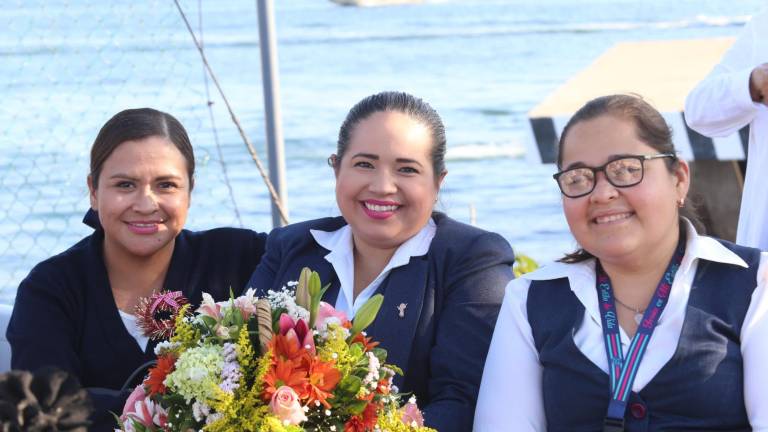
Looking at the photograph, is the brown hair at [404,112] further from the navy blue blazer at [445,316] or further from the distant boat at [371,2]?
the distant boat at [371,2]

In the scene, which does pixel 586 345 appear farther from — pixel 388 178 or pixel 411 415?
pixel 388 178

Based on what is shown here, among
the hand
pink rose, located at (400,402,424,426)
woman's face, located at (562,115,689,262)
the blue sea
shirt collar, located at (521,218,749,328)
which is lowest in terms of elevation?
pink rose, located at (400,402,424,426)

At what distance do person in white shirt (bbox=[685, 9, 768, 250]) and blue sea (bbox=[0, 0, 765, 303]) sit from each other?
849 millimetres

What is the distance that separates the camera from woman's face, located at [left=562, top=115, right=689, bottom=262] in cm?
275

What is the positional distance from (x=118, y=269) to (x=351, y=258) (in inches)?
30.6

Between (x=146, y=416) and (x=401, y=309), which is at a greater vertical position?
(x=401, y=309)

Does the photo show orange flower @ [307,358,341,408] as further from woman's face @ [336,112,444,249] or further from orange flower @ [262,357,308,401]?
woman's face @ [336,112,444,249]

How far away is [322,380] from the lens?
235cm

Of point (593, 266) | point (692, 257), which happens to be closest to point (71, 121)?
point (593, 266)

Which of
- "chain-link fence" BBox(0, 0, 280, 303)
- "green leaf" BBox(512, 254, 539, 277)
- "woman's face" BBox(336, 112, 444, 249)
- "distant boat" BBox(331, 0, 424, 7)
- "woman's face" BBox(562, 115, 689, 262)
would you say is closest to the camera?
"woman's face" BBox(562, 115, 689, 262)

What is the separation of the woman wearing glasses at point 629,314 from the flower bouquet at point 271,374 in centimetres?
41

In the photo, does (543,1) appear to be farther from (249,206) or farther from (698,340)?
(698,340)

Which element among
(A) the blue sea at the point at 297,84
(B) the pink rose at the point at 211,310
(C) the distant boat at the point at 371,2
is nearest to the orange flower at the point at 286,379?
(B) the pink rose at the point at 211,310

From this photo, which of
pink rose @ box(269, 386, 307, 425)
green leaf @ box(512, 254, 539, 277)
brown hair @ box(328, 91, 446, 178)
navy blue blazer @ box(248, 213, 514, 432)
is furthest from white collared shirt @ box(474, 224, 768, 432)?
green leaf @ box(512, 254, 539, 277)
